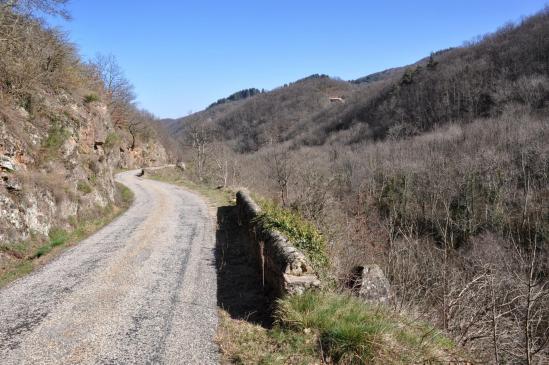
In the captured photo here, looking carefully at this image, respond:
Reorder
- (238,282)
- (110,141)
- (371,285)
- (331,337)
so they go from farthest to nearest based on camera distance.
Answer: (110,141), (238,282), (371,285), (331,337)

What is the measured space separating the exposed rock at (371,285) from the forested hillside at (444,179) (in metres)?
0.24

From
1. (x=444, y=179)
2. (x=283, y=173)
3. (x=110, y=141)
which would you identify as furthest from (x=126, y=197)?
(x=444, y=179)

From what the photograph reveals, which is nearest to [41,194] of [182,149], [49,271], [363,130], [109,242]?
→ [109,242]

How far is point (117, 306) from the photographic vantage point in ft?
23.4

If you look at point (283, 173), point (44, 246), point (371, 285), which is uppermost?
point (283, 173)

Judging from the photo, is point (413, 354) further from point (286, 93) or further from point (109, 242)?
point (286, 93)

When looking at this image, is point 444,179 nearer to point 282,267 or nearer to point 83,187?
point 83,187

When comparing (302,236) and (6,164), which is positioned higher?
(6,164)

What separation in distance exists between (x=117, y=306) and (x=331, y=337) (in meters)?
3.79

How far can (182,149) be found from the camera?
269 feet

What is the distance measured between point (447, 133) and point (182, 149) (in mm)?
48431

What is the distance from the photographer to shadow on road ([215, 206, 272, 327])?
7137 mm

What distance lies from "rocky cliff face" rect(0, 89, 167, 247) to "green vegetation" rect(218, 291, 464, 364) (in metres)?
7.76

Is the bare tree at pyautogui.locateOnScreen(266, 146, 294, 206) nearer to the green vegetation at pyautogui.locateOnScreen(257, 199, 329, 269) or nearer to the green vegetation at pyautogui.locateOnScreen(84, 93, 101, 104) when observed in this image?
the green vegetation at pyautogui.locateOnScreen(257, 199, 329, 269)
